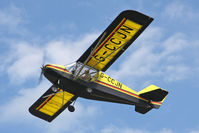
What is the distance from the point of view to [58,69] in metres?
20.3

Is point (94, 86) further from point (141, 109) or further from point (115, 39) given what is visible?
point (141, 109)

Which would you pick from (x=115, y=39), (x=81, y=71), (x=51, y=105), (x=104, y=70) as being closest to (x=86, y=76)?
(x=81, y=71)

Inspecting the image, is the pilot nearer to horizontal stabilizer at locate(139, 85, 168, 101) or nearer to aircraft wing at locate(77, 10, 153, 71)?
aircraft wing at locate(77, 10, 153, 71)

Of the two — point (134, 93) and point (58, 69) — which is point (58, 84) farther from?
point (134, 93)

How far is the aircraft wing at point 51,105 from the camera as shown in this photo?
24.2 meters

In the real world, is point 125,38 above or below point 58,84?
above

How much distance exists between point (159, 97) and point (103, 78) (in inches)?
150

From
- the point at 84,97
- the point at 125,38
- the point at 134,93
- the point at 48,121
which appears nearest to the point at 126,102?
the point at 134,93

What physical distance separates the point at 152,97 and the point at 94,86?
13.1 feet

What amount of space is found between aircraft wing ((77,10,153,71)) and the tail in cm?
303

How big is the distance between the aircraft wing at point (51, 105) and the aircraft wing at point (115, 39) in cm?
365

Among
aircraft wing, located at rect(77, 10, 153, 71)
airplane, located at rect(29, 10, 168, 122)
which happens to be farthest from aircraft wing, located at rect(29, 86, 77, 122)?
aircraft wing, located at rect(77, 10, 153, 71)

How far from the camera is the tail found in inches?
909

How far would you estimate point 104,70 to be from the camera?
21.8m
